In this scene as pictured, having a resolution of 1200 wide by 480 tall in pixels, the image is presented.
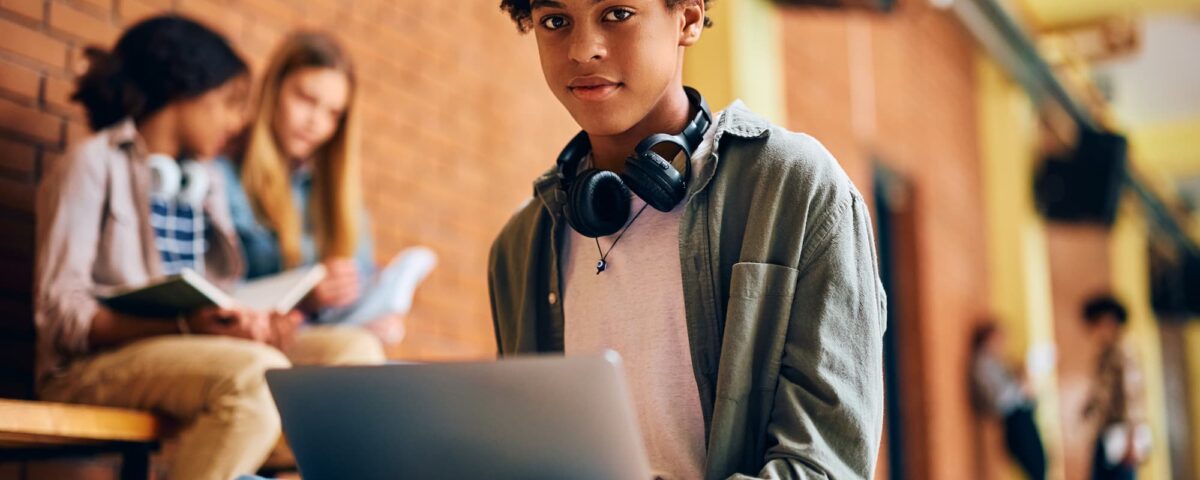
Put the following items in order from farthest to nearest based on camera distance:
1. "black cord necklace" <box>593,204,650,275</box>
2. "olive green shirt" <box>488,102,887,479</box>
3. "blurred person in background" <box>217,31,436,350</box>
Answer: "blurred person in background" <box>217,31,436,350</box> < "black cord necklace" <box>593,204,650,275</box> < "olive green shirt" <box>488,102,887,479</box>

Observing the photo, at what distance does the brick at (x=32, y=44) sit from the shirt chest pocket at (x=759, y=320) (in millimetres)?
1981

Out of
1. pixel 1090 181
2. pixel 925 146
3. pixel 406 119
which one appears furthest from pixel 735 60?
pixel 1090 181

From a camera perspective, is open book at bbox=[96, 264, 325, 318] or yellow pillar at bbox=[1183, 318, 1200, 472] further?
yellow pillar at bbox=[1183, 318, 1200, 472]

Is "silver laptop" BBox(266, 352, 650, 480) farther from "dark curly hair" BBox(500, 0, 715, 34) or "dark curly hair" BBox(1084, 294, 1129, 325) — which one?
"dark curly hair" BBox(1084, 294, 1129, 325)

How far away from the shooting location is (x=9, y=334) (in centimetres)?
263

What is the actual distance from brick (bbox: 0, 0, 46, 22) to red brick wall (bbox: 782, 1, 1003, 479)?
391 centimetres

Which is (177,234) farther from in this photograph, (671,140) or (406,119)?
(671,140)

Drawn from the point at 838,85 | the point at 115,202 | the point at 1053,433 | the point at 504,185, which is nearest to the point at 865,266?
the point at 115,202

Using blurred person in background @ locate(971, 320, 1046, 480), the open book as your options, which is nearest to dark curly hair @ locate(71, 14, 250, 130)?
the open book

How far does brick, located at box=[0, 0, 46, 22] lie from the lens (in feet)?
8.79

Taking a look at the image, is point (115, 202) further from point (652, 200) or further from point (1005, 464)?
point (1005, 464)

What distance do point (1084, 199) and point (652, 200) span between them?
8211 millimetres

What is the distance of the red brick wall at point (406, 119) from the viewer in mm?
2677

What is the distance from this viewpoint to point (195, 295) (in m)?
2.25
